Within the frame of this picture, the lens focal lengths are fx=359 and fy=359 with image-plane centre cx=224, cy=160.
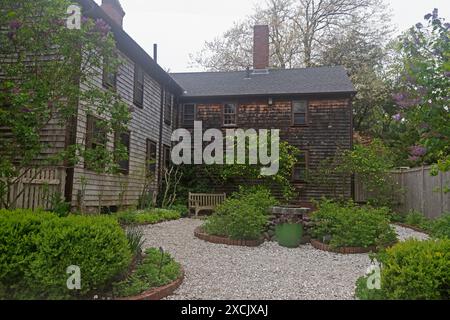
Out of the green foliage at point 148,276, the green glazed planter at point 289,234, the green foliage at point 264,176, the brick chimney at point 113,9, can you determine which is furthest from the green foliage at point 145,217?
the brick chimney at point 113,9

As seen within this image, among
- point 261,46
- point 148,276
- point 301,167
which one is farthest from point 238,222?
point 261,46

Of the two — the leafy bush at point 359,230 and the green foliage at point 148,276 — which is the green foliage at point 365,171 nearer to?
the leafy bush at point 359,230

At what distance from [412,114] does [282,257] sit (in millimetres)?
3217

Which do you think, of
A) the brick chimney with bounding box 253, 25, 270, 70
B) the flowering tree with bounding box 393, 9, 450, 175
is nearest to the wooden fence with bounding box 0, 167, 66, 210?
the flowering tree with bounding box 393, 9, 450, 175

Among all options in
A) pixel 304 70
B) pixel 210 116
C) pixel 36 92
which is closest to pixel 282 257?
pixel 36 92

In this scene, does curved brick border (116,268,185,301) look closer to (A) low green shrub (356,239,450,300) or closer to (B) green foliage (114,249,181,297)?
(B) green foliage (114,249,181,297)

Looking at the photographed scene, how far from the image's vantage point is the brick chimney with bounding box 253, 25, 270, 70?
18.9m

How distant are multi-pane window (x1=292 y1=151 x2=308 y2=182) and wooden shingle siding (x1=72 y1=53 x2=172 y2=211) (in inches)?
238

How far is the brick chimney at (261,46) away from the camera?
18.9 metres

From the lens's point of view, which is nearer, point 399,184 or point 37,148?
point 37,148

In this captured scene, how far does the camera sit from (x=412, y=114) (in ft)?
17.2

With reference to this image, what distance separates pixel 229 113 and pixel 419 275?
1432 cm

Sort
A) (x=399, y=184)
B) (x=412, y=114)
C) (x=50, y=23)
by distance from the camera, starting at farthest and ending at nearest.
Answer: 1. (x=399, y=184)
2. (x=50, y=23)
3. (x=412, y=114)

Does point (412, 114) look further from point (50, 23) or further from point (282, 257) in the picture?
point (50, 23)
